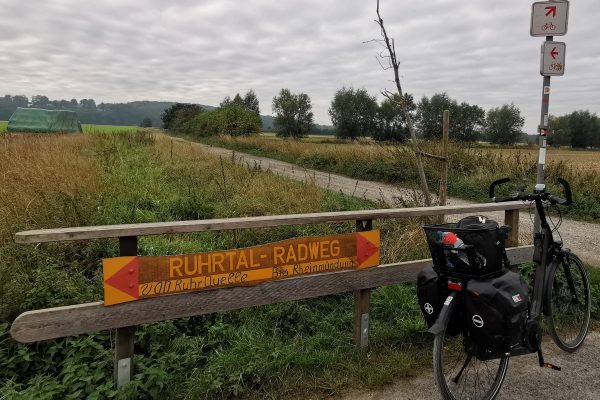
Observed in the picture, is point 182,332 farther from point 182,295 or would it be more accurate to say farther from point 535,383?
point 535,383

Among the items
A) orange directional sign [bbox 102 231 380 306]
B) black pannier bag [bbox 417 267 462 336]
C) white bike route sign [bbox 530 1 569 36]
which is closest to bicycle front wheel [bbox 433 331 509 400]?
black pannier bag [bbox 417 267 462 336]

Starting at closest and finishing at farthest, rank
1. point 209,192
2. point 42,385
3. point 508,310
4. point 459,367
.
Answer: point 508,310 < point 42,385 < point 459,367 < point 209,192

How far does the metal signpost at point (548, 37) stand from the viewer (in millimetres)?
4973

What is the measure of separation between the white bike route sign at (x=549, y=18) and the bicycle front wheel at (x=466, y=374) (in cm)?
396

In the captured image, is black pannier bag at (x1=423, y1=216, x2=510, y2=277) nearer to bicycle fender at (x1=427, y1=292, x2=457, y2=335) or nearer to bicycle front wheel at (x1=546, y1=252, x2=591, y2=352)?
bicycle fender at (x1=427, y1=292, x2=457, y2=335)

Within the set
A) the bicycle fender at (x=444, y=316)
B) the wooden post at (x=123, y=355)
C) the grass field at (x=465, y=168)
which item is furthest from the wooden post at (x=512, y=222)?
the grass field at (x=465, y=168)

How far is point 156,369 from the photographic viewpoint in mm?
2828

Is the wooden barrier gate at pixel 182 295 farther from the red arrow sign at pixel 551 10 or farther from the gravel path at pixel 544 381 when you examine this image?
the red arrow sign at pixel 551 10

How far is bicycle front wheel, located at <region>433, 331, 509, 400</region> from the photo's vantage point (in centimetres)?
259

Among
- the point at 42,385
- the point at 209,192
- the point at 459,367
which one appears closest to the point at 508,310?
the point at 459,367

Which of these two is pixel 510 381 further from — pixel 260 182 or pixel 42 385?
pixel 260 182

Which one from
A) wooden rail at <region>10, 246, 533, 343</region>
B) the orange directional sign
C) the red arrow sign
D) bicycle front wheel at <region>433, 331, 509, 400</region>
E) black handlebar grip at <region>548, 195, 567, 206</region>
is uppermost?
the red arrow sign

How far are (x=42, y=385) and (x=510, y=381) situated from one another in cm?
315

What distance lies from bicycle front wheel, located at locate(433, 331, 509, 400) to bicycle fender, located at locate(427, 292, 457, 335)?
8 centimetres
